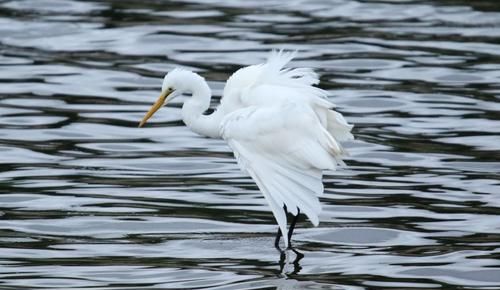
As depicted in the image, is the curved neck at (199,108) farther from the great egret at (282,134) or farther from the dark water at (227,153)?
the dark water at (227,153)

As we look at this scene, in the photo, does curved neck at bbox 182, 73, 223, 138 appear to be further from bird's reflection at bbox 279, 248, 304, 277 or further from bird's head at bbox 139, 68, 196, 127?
bird's reflection at bbox 279, 248, 304, 277

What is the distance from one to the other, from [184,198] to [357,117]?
11.7ft

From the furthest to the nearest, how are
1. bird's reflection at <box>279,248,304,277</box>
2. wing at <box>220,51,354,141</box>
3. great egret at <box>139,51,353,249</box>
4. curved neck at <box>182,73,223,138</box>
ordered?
curved neck at <box>182,73,223,138</box> → wing at <box>220,51,354,141</box> → great egret at <box>139,51,353,249</box> → bird's reflection at <box>279,248,304,277</box>

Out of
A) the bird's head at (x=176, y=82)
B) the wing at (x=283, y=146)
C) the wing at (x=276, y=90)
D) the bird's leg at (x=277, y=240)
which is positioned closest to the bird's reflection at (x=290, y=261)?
the bird's leg at (x=277, y=240)

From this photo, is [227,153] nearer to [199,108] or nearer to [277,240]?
[199,108]

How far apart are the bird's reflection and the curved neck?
1.14 meters

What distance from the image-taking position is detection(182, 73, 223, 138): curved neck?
33.2ft

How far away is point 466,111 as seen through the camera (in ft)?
46.6

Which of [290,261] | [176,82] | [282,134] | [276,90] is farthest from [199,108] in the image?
[290,261]

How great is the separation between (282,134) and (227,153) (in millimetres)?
3529

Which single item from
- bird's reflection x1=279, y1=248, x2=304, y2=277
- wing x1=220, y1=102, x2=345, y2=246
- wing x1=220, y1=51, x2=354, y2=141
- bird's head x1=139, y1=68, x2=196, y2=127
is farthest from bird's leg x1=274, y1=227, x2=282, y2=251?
bird's head x1=139, y1=68, x2=196, y2=127

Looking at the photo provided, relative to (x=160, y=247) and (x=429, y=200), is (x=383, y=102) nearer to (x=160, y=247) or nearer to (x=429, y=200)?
(x=429, y=200)

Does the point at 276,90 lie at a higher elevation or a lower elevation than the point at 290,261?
higher

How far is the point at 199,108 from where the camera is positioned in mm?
10195
